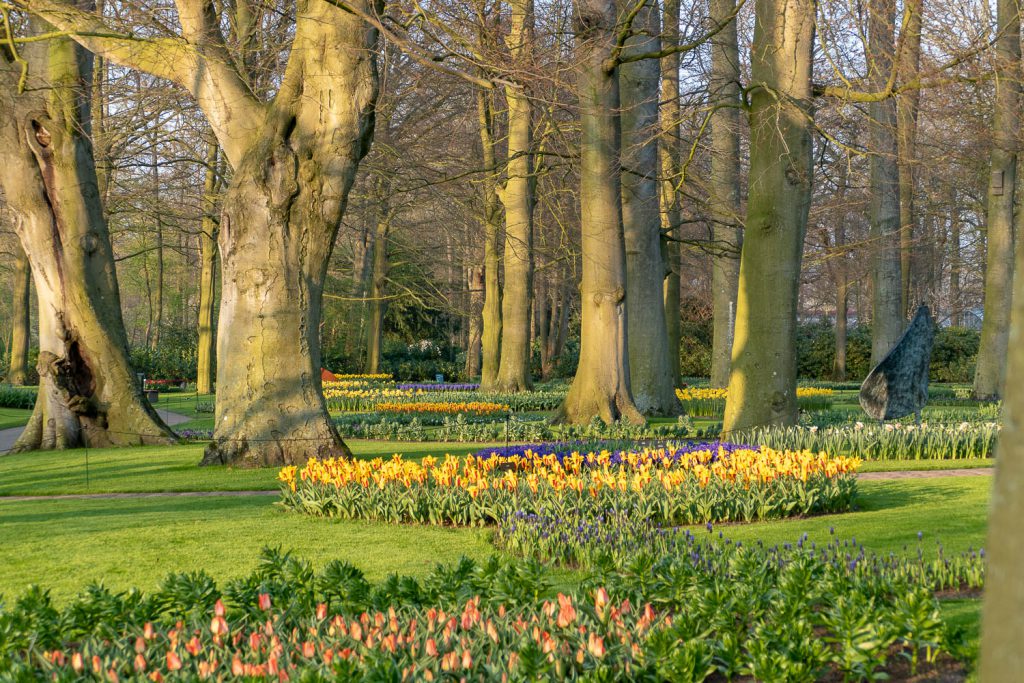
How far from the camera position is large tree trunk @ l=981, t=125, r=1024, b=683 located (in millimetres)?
1664

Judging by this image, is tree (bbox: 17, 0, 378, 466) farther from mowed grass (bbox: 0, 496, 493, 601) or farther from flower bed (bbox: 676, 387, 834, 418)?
flower bed (bbox: 676, 387, 834, 418)

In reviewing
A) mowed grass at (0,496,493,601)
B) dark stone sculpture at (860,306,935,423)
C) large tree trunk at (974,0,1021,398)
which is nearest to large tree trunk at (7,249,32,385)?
mowed grass at (0,496,493,601)

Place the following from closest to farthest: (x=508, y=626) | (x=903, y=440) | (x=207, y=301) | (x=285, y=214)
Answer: (x=508, y=626) < (x=285, y=214) < (x=903, y=440) < (x=207, y=301)

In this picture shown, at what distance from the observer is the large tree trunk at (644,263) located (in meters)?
18.7

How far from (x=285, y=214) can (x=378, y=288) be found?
22366 millimetres

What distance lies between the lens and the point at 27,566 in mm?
7148

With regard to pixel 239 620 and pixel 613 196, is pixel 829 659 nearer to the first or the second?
pixel 239 620

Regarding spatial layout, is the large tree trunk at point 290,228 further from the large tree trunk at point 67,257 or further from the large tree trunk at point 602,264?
the large tree trunk at point 602,264

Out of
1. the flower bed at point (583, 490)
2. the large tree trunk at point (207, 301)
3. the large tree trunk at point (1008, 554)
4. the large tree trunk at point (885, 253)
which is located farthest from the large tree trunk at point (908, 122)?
the large tree trunk at point (207, 301)

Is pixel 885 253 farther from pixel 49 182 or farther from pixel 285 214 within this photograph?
pixel 49 182

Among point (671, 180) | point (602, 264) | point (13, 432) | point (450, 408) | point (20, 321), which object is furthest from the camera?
point (20, 321)

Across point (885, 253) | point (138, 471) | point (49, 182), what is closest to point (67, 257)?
point (49, 182)

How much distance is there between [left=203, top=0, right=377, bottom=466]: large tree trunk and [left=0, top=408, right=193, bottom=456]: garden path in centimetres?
550

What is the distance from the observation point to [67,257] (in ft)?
49.9
